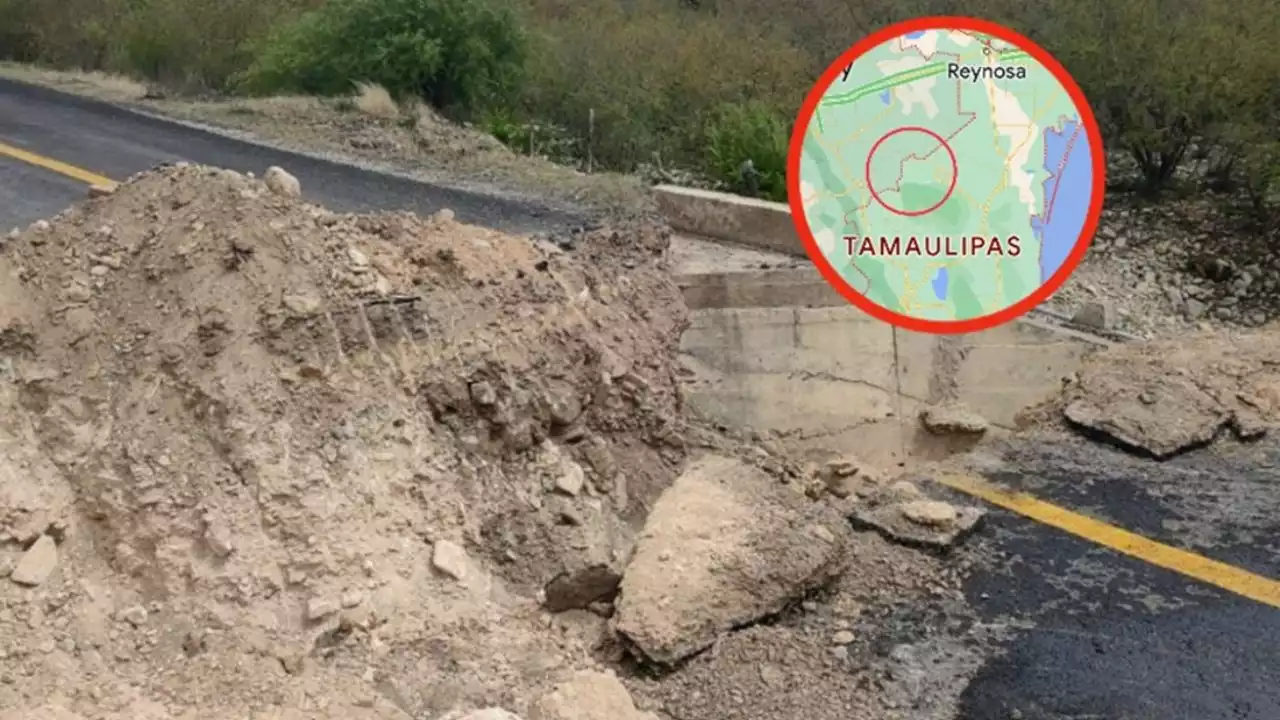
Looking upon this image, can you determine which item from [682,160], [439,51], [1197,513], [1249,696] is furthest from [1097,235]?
[1249,696]

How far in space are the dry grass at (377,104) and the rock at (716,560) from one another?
6900 millimetres

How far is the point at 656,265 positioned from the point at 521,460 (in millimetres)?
1909

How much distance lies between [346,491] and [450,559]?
39 cm

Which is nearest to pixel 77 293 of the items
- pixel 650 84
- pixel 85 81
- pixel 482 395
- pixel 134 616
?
pixel 134 616

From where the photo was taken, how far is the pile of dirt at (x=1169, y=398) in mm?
6152

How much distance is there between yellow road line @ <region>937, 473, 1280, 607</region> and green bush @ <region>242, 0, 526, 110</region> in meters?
7.42

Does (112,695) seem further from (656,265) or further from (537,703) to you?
(656,265)

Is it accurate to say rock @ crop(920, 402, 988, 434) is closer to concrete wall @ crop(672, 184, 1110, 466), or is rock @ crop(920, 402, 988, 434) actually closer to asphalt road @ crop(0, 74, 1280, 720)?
concrete wall @ crop(672, 184, 1110, 466)

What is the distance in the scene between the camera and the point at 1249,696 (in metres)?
4.01

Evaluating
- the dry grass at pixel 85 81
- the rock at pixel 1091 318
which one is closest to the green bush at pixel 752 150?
the rock at pixel 1091 318

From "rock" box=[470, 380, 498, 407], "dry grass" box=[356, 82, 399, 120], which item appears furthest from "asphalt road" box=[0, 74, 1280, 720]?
"dry grass" box=[356, 82, 399, 120]

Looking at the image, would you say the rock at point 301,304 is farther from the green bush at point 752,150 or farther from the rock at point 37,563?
the green bush at point 752,150

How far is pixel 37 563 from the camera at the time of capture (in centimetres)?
359

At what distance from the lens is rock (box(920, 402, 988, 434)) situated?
6.38 meters
